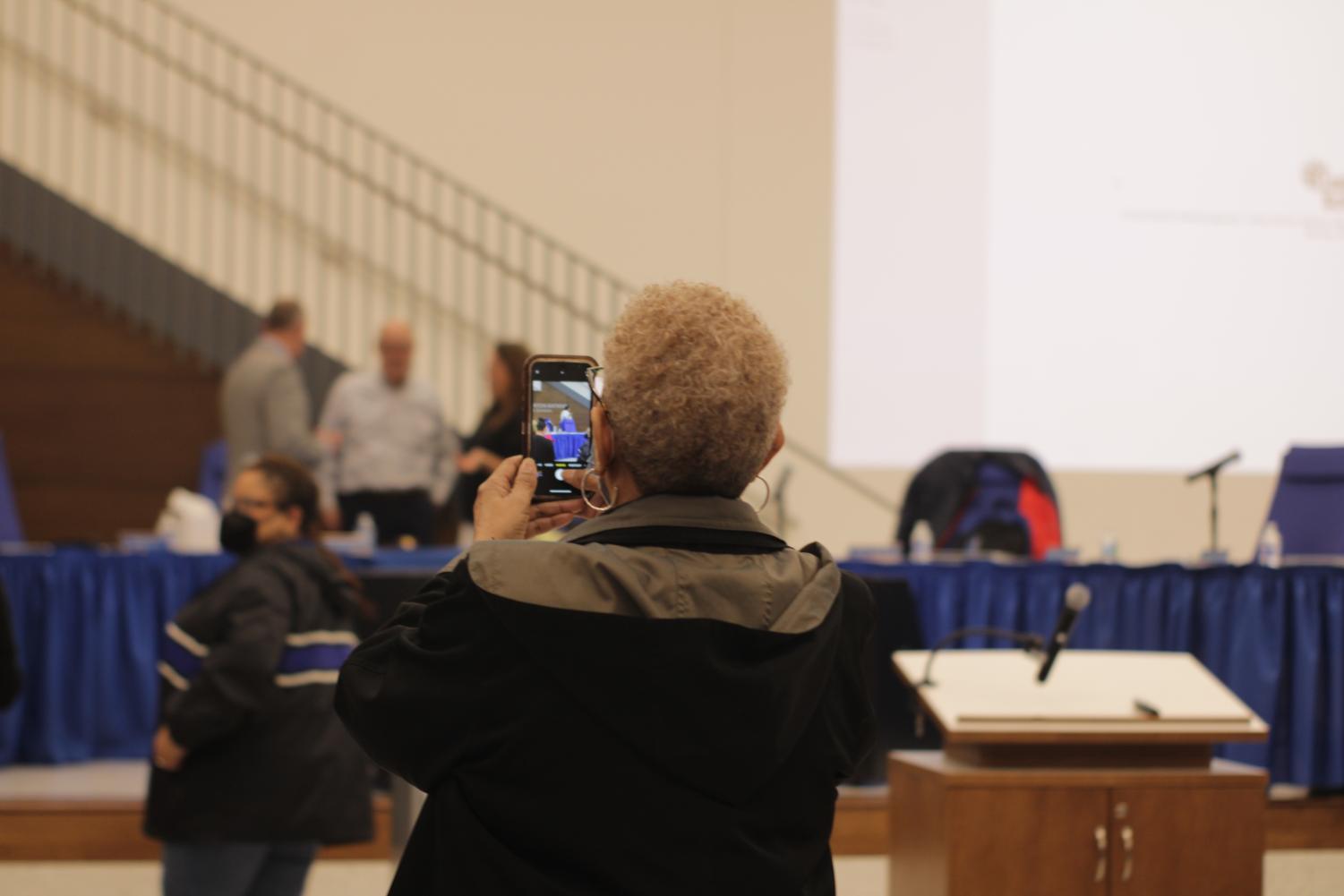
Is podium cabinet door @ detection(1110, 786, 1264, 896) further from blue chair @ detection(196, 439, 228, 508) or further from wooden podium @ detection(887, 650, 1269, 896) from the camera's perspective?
blue chair @ detection(196, 439, 228, 508)

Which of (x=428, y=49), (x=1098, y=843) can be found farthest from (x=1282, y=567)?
(x=428, y=49)

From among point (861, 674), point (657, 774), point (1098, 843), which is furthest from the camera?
point (1098, 843)

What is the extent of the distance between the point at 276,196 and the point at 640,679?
286 inches

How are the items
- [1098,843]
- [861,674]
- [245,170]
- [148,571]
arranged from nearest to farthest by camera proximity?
1. [861,674]
2. [1098,843]
3. [148,571]
4. [245,170]

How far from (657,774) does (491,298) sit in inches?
276

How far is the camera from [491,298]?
8031mm

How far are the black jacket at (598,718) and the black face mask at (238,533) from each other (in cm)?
154

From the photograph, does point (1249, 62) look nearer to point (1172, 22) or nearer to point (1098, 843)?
point (1172, 22)

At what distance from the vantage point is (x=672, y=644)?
1172 millimetres

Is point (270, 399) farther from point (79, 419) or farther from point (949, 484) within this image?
point (949, 484)

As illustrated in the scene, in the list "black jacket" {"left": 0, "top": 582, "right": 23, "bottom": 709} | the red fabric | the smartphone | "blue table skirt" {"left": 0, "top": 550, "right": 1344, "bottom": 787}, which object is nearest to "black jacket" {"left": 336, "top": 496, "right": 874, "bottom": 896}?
the smartphone

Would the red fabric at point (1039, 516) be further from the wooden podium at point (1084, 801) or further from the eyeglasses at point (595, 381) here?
the eyeglasses at point (595, 381)

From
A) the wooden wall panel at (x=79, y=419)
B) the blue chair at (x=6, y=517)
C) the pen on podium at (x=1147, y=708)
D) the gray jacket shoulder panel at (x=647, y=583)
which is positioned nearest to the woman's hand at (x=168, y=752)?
the gray jacket shoulder panel at (x=647, y=583)

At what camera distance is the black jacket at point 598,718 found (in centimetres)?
117
